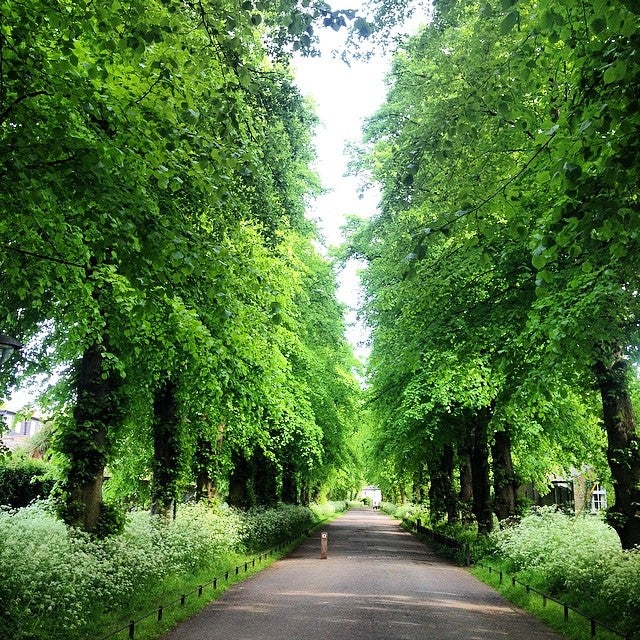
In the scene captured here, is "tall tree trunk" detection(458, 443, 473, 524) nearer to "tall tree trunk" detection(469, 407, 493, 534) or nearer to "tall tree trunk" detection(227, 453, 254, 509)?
"tall tree trunk" detection(469, 407, 493, 534)

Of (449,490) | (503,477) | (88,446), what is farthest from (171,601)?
(449,490)

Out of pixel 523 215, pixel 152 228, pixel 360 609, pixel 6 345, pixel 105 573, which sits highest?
pixel 523 215

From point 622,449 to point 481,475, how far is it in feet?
39.7

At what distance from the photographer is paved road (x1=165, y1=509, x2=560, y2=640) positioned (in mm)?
9609

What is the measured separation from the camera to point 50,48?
22.3ft

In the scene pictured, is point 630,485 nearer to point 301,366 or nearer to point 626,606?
point 626,606

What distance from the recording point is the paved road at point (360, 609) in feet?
31.5

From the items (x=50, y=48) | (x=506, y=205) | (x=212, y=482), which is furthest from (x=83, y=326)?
(x=212, y=482)

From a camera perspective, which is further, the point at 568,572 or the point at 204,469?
the point at 204,469

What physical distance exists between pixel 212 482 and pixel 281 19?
57.8ft

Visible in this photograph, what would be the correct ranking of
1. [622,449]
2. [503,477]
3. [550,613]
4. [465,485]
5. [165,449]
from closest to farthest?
[550,613]
[622,449]
[165,449]
[503,477]
[465,485]

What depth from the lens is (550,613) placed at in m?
11.1

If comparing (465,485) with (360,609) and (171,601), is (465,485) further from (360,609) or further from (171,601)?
(171,601)

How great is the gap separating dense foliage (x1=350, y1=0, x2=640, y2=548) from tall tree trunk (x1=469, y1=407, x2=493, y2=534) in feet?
5.80
